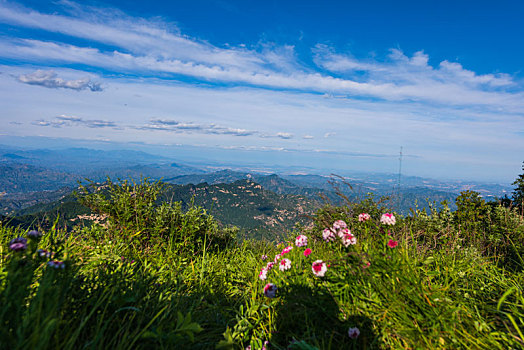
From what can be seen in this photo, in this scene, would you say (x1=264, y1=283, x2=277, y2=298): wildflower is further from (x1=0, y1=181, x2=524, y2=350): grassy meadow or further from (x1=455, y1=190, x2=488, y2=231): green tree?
(x1=455, y1=190, x2=488, y2=231): green tree

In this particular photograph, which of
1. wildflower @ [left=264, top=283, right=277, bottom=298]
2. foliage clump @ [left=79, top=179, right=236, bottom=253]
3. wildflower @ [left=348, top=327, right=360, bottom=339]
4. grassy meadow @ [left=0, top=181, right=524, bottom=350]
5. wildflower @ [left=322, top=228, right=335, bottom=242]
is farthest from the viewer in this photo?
foliage clump @ [left=79, top=179, right=236, bottom=253]

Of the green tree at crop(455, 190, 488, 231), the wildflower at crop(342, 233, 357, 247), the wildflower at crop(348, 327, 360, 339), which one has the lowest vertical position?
the wildflower at crop(348, 327, 360, 339)

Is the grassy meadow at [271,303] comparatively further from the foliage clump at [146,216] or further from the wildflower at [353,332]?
the foliage clump at [146,216]

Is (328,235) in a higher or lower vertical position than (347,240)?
lower

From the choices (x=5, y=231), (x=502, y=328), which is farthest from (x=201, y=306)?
(x=5, y=231)

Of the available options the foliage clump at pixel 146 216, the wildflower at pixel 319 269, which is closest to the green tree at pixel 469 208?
the wildflower at pixel 319 269

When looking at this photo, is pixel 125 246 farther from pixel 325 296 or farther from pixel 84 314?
pixel 325 296

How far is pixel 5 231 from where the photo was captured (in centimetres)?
454

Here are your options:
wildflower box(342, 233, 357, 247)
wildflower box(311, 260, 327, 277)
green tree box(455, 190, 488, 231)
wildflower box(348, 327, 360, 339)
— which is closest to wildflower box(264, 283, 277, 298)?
wildflower box(311, 260, 327, 277)

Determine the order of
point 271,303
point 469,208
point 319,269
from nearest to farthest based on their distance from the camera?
point 319,269
point 271,303
point 469,208

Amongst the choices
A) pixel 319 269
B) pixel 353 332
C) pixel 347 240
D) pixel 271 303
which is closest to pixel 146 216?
pixel 271 303

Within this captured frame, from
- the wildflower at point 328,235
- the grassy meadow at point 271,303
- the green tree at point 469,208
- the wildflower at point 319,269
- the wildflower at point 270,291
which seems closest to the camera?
the grassy meadow at point 271,303

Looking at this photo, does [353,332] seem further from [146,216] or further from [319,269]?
[146,216]

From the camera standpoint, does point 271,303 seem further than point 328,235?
No
